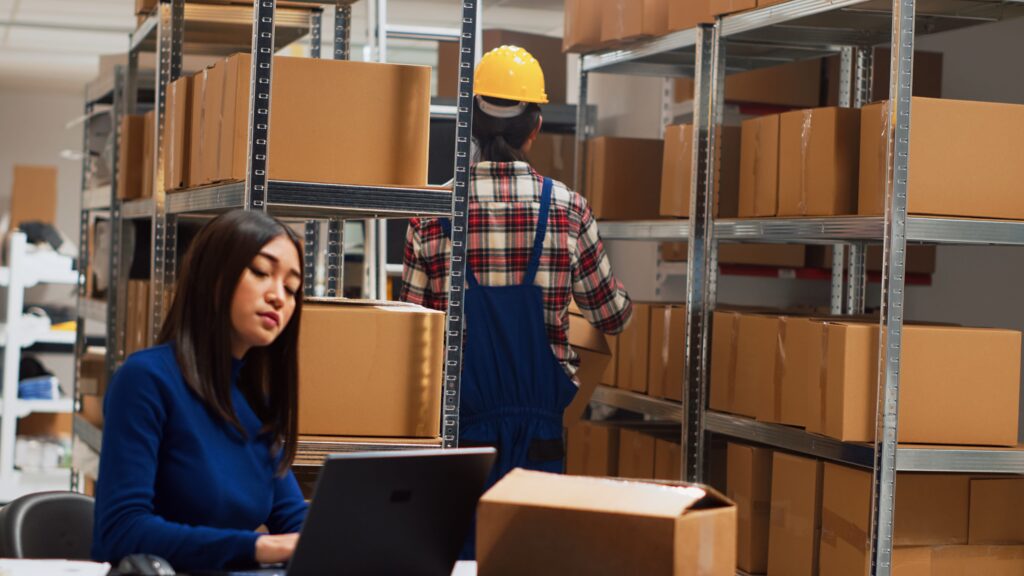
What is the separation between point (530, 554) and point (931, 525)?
1738 millimetres

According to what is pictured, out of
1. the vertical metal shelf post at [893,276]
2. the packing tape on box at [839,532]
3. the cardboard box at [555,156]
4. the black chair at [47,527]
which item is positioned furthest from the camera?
the cardboard box at [555,156]

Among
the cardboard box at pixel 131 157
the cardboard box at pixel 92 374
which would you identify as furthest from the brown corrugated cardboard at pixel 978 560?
the cardboard box at pixel 92 374

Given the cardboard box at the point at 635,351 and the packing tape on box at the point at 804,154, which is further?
the cardboard box at the point at 635,351

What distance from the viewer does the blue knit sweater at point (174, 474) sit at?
1935mm

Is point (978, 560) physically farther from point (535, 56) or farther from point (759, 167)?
A: point (535, 56)

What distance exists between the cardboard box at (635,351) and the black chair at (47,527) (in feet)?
7.58

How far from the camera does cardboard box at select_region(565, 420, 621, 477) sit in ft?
14.7

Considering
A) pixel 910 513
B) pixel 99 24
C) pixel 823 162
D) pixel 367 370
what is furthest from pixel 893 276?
pixel 99 24

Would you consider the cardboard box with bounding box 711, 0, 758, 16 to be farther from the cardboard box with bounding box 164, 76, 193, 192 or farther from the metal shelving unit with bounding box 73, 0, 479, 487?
the cardboard box with bounding box 164, 76, 193, 192

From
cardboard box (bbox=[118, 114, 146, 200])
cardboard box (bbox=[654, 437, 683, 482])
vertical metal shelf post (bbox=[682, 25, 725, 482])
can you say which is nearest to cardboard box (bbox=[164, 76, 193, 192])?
cardboard box (bbox=[118, 114, 146, 200])

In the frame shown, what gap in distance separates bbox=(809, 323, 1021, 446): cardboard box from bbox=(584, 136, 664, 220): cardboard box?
5.09 feet

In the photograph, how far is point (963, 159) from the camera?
3.08 meters

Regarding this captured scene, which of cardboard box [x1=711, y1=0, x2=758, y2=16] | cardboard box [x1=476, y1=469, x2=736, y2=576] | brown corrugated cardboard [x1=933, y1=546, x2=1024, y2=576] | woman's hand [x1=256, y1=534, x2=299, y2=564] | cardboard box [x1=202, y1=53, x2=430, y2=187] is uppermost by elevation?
cardboard box [x1=711, y1=0, x2=758, y2=16]

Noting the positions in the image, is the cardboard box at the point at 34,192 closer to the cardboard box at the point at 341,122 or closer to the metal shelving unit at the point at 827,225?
the metal shelving unit at the point at 827,225
